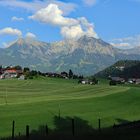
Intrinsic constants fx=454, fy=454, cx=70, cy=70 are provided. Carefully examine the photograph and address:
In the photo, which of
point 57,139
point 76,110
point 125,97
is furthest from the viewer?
point 125,97

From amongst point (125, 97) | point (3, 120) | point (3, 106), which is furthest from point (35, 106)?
point (125, 97)

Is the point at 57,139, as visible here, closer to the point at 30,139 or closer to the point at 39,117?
the point at 30,139

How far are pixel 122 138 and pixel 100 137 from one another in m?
1.27

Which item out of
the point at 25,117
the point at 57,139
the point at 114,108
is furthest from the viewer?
the point at 114,108

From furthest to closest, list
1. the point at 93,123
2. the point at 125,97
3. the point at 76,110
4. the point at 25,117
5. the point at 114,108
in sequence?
the point at 125,97, the point at 114,108, the point at 76,110, the point at 25,117, the point at 93,123

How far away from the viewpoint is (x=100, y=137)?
1038 inches

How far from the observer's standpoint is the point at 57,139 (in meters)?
25.5

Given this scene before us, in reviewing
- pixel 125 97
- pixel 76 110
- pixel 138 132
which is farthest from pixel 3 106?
pixel 138 132

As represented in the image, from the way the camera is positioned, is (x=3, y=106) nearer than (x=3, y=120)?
No

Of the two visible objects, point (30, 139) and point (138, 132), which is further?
point (138, 132)

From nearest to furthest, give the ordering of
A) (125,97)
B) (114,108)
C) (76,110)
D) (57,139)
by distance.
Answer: (57,139)
(76,110)
(114,108)
(125,97)

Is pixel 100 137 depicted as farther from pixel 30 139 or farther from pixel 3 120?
pixel 3 120

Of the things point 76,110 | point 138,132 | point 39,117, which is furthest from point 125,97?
point 138,132

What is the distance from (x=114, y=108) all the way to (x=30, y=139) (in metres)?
65.4
